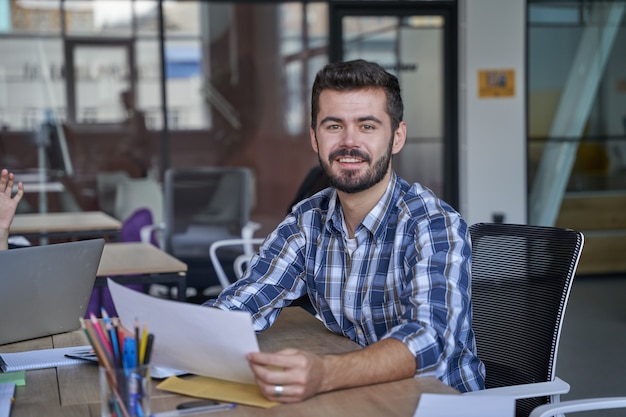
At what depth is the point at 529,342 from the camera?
234cm

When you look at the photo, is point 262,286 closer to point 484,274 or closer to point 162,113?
point 484,274

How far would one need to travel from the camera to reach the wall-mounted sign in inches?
309

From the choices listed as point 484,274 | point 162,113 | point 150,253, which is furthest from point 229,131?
point 484,274

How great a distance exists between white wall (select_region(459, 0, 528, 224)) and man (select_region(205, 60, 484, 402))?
5659 mm

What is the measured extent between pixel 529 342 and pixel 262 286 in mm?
689

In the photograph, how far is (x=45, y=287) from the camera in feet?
7.07

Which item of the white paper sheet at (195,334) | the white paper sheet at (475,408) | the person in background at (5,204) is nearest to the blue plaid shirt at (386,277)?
the white paper sheet at (475,408)

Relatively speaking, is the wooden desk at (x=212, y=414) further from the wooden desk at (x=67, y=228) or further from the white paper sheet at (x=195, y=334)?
the wooden desk at (x=67, y=228)

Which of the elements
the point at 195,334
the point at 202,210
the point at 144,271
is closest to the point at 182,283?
the point at 144,271

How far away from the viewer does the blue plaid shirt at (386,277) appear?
1922 mm

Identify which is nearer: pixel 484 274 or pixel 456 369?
pixel 456 369

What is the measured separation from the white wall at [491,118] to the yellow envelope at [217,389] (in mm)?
6308

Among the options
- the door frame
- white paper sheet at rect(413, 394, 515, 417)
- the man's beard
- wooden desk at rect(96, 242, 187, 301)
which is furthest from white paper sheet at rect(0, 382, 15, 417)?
the door frame

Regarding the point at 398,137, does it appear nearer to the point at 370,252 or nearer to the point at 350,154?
the point at 350,154
